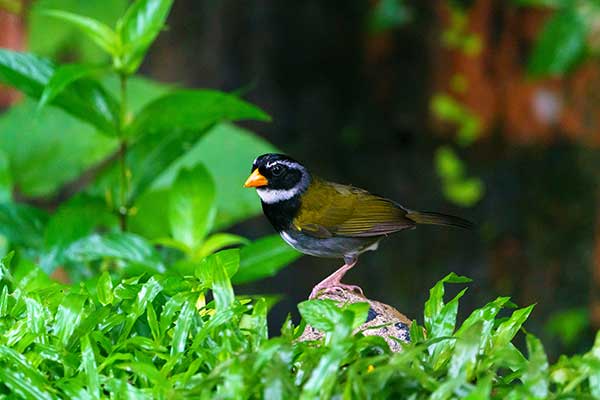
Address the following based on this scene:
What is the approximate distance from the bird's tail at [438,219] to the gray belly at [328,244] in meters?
0.16

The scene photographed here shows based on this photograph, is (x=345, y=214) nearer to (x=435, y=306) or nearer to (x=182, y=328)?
(x=435, y=306)

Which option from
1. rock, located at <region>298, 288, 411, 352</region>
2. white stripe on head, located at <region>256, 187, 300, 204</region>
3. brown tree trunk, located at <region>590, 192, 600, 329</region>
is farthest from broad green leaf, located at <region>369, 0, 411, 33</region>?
rock, located at <region>298, 288, 411, 352</region>

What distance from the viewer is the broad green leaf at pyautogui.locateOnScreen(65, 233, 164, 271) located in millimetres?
3486

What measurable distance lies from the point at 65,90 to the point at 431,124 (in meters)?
4.34

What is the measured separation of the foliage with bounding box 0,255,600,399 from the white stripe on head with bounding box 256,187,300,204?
1090 mm

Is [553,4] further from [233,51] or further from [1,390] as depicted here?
[1,390]

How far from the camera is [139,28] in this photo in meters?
3.73

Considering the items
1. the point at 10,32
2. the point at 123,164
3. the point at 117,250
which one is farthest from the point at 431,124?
the point at 117,250

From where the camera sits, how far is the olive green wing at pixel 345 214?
3.53m

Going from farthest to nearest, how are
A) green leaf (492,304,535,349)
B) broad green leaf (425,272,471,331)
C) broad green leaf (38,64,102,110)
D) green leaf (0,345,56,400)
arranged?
broad green leaf (38,64,102,110) < broad green leaf (425,272,471,331) < green leaf (492,304,535,349) < green leaf (0,345,56,400)

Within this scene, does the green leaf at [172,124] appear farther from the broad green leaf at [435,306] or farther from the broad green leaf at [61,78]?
the broad green leaf at [435,306]

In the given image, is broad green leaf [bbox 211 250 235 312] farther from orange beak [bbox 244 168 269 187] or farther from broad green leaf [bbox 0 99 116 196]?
broad green leaf [bbox 0 99 116 196]

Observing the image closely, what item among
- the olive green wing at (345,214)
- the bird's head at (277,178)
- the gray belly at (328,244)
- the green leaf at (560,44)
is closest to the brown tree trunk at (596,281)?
the green leaf at (560,44)

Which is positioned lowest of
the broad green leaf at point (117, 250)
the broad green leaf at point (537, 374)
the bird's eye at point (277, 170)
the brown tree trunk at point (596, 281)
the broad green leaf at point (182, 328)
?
the brown tree trunk at point (596, 281)
